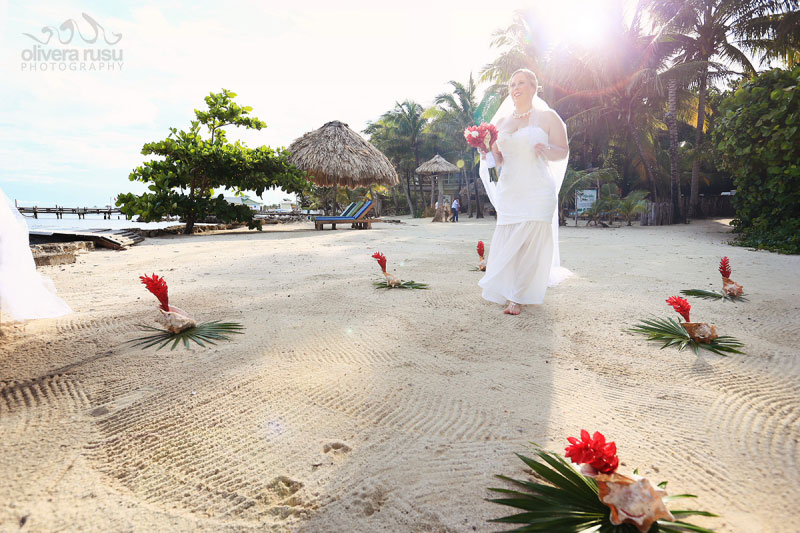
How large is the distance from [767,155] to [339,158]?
12.7 meters

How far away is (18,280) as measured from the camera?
2.34 m

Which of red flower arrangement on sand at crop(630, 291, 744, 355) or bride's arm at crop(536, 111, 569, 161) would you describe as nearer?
red flower arrangement on sand at crop(630, 291, 744, 355)

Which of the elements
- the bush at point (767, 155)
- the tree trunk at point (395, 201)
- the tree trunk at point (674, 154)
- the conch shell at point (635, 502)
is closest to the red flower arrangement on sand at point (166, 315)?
the conch shell at point (635, 502)

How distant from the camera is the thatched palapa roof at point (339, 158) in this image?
1510cm

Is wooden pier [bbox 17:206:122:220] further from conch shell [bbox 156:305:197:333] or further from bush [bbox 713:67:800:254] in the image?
bush [bbox 713:67:800:254]

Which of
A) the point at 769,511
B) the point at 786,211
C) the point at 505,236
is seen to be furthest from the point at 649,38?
the point at 769,511

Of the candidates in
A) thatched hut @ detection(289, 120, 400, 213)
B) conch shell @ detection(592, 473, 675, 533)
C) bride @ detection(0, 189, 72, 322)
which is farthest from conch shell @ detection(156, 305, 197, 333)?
thatched hut @ detection(289, 120, 400, 213)

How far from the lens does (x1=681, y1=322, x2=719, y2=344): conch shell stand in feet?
8.62

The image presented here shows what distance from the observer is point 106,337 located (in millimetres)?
2771

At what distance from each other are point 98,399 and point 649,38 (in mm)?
21100

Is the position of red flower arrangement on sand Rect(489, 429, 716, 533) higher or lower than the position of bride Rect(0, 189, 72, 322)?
lower

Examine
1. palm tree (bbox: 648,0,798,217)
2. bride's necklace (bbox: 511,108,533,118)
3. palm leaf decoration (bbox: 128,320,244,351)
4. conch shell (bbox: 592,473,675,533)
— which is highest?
palm tree (bbox: 648,0,798,217)

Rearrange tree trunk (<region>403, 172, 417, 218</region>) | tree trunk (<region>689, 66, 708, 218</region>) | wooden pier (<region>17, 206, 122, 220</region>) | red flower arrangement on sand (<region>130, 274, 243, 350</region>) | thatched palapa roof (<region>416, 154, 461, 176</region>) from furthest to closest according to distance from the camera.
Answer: wooden pier (<region>17, 206, 122, 220</region>), tree trunk (<region>403, 172, 417, 218</region>), thatched palapa roof (<region>416, 154, 461, 176</region>), tree trunk (<region>689, 66, 708, 218</region>), red flower arrangement on sand (<region>130, 274, 243, 350</region>)

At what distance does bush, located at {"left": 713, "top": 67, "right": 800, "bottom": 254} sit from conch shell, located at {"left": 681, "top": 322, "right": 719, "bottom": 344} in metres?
6.36
